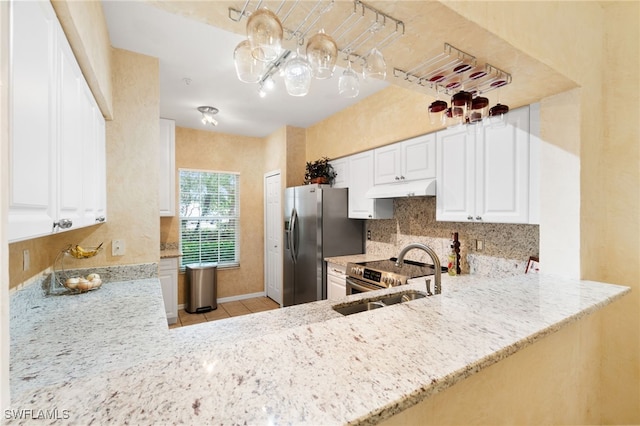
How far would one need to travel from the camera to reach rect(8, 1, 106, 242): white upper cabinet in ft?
2.46

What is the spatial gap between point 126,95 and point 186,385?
2.42 m

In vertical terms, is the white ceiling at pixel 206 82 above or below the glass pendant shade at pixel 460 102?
above

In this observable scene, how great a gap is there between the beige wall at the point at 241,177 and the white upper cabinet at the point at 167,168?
1.07 meters

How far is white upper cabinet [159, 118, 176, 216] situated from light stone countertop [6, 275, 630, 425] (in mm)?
1975

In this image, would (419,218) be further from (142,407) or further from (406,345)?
(142,407)

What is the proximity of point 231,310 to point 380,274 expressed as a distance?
2828 millimetres

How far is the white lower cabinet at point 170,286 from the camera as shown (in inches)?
138

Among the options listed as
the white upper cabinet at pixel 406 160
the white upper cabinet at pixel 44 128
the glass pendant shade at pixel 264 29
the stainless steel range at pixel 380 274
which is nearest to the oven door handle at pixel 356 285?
the stainless steel range at pixel 380 274

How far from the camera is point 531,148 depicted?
2.01 meters

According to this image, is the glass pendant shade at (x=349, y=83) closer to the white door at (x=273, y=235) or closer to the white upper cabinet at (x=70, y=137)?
the white upper cabinet at (x=70, y=137)

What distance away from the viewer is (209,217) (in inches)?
191

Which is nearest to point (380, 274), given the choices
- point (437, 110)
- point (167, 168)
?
point (437, 110)

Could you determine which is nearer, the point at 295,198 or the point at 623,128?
the point at 623,128

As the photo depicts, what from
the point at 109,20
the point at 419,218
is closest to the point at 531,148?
the point at 419,218
